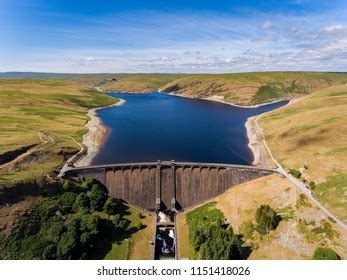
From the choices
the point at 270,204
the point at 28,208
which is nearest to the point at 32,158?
the point at 28,208

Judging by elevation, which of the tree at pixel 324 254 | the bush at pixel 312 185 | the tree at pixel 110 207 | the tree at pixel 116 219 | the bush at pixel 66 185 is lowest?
the tree at pixel 116 219

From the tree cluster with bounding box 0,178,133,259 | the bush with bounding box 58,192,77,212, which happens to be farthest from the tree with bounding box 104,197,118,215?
the bush with bounding box 58,192,77,212

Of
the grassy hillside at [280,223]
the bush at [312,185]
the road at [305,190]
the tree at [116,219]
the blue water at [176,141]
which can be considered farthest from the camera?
the blue water at [176,141]

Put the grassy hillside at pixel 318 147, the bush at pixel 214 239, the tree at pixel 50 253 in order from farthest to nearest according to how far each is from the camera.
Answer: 1. the grassy hillside at pixel 318 147
2. the tree at pixel 50 253
3. the bush at pixel 214 239

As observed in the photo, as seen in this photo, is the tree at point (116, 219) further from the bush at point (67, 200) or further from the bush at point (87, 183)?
the bush at point (87, 183)

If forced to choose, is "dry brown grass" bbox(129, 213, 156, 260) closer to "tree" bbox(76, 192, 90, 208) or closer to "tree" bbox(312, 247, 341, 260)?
"tree" bbox(76, 192, 90, 208)

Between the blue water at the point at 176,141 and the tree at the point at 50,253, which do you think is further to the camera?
the blue water at the point at 176,141

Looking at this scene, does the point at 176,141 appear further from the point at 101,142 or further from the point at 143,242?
the point at 143,242


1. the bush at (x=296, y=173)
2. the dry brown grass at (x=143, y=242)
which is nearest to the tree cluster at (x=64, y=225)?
the dry brown grass at (x=143, y=242)
